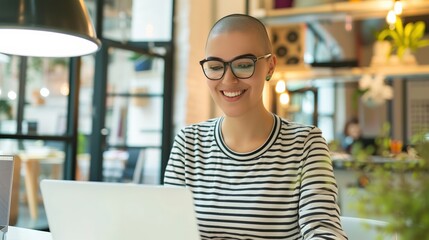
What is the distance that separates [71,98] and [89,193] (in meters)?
3.04

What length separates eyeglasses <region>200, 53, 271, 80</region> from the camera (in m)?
1.27

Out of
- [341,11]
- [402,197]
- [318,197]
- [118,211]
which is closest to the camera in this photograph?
[402,197]

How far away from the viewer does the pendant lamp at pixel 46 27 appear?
115 cm

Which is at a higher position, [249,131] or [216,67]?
[216,67]

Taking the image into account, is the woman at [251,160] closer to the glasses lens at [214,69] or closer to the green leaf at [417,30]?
the glasses lens at [214,69]

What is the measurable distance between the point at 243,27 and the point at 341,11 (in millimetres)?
4226

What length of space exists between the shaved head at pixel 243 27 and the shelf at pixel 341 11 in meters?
3.94

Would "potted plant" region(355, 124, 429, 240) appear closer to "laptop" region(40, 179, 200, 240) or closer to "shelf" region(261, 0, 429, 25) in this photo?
"laptop" region(40, 179, 200, 240)

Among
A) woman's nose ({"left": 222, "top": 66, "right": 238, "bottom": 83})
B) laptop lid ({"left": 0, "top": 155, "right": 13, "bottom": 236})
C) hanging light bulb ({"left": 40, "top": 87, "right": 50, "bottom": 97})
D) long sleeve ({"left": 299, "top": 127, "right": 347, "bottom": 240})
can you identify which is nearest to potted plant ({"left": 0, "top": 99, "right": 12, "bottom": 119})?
hanging light bulb ({"left": 40, "top": 87, "right": 50, "bottom": 97})

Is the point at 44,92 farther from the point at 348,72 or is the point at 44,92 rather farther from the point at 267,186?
the point at 267,186

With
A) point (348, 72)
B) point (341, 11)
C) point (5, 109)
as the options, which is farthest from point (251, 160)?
point (348, 72)

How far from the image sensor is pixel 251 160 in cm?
133

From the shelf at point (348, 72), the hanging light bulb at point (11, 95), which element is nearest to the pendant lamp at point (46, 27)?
the hanging light bulb at point (11, 95)

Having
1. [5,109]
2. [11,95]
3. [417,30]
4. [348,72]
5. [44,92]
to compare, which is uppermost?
[417,30]
